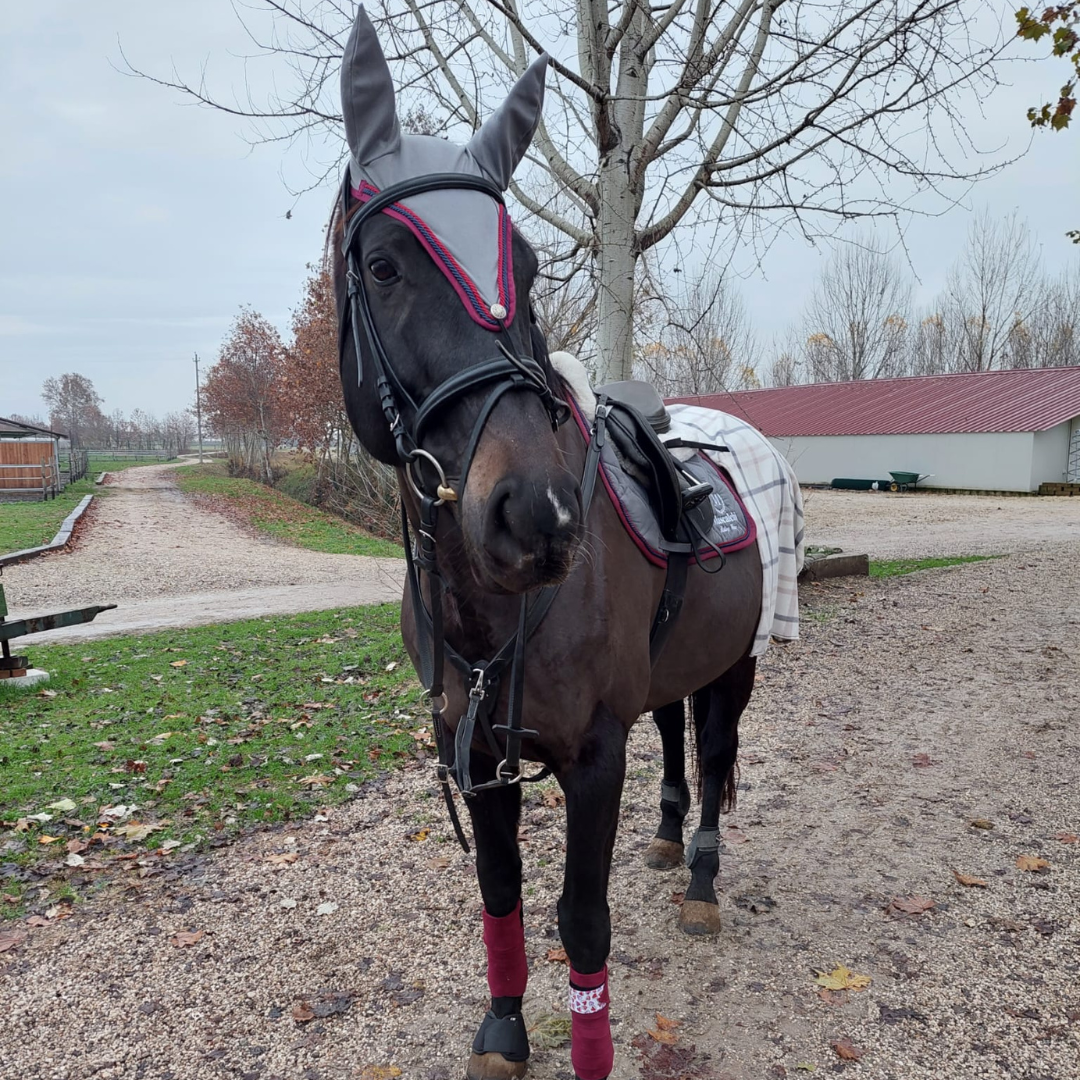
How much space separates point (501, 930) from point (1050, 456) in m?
33.8

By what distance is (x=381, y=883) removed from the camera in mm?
3703

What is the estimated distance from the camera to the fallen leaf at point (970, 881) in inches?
138

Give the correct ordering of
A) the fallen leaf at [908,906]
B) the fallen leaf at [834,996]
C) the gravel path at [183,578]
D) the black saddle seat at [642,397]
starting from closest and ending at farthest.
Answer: the fallen leaf at [834,996], the black saddle seat at [642,397], the fallen leaf at [908,906], the gravel path at [183,578]

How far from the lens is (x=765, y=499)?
11.1 ft

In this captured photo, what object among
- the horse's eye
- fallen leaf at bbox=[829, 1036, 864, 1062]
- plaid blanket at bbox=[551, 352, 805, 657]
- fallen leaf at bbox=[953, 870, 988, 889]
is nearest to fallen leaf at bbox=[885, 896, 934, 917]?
fallen leaf at bbox=[953, 870, 988, 889]

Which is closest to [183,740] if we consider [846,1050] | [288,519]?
[846,1050]

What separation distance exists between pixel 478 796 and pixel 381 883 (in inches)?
67.1

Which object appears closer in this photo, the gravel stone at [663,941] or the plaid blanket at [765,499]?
the gravel stone at [663,941]

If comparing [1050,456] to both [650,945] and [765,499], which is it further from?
[650,945]

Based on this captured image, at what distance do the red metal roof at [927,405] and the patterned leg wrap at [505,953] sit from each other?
27.7 m

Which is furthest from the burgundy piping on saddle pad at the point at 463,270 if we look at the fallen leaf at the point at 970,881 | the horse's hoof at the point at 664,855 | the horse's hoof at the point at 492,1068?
the fallen leaf at the point at 970,881

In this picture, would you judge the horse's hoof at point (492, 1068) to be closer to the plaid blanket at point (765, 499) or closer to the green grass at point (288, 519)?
the plaid blanket at point (765, 499)

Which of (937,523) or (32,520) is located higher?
(32,520)

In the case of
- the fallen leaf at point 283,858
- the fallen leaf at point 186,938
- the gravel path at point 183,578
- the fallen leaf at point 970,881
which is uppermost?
the gravel path at point 183,578
